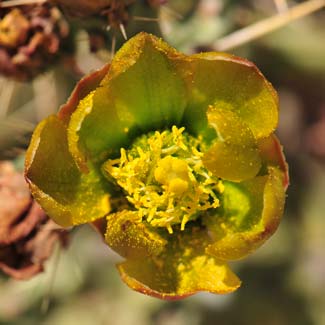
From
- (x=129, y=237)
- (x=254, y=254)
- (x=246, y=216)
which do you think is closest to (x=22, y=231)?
(x=129, y=237)

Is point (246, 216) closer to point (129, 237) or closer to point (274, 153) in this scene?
point (274, 153)

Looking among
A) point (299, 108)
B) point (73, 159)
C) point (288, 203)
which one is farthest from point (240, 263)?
point (73, 159)

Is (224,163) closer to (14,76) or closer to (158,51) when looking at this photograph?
(158,51)

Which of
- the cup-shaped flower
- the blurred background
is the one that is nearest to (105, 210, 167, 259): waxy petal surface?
the cup-shaped flower

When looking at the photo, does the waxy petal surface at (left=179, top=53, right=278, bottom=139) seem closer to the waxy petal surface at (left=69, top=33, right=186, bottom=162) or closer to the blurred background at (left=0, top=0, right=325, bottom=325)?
the waxy petal surface at (left=69, top=33, right=186, bottom=162)

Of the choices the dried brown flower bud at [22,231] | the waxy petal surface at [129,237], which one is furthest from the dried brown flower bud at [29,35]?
the waxy petal surface at [129,237]
